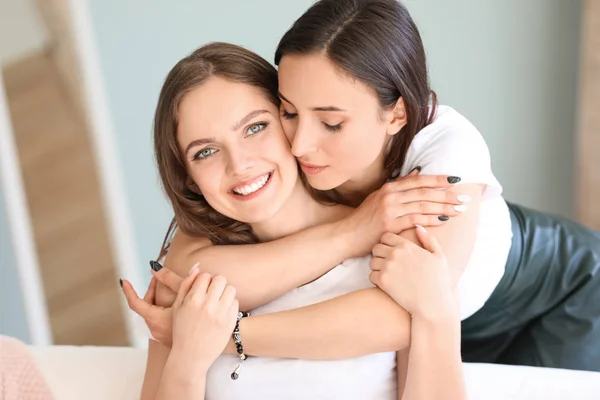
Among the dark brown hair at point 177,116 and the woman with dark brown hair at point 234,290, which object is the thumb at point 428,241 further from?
the dark brown hair at point 177,116

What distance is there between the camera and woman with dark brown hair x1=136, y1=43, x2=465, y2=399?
1.29 meters

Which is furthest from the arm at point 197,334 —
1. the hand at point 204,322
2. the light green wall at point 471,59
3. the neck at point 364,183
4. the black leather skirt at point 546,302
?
the light green wall at point 471,59

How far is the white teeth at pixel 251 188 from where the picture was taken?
1.38 metres

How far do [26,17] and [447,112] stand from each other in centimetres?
175

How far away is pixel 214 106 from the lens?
4.34ft

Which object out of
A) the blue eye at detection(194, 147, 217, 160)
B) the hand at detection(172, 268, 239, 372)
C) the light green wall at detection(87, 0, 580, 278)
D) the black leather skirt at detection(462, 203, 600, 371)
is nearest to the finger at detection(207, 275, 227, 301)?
the hand at detection(172, 268, 239, 372)

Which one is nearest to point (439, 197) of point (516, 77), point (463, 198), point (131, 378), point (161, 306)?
point (463, 198)

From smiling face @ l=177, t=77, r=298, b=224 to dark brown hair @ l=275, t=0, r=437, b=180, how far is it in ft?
0.38

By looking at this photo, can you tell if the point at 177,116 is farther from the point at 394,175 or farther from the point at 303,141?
the point at 394,175

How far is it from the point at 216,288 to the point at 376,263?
0.97 feet

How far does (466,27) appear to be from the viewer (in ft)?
8.24

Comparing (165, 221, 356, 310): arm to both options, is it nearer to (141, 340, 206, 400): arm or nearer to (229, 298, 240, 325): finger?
(229, 298, 240, 325): finger

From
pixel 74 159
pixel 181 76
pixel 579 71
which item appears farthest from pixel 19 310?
pixel 579 71

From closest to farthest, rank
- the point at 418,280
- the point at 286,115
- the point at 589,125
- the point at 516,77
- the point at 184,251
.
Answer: the point at 418,280 < the point at 286,115 < the point at 184,251 < the point at 589,125 < the point at 516,77
